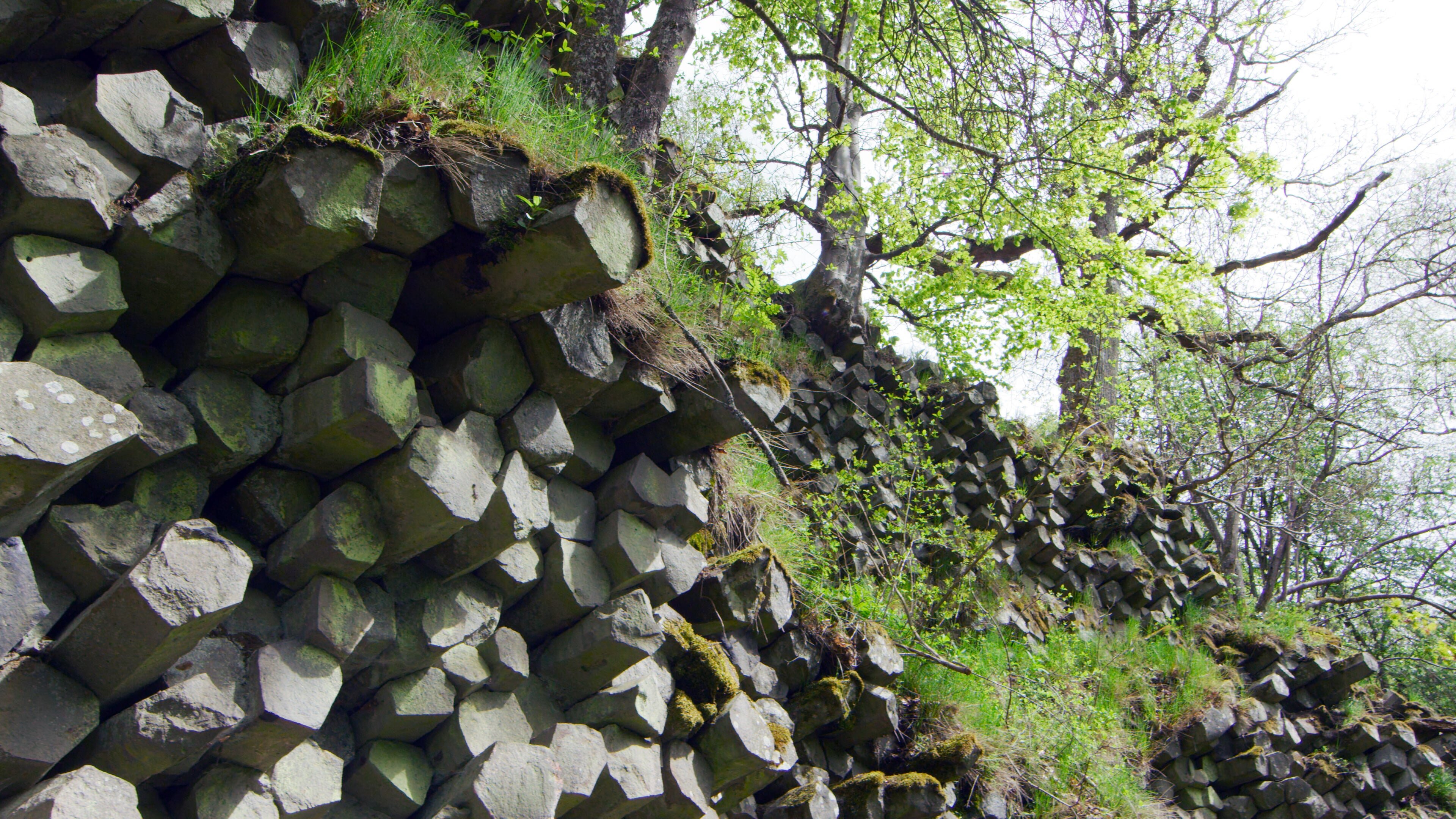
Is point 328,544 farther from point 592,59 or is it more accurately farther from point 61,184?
point 592,59

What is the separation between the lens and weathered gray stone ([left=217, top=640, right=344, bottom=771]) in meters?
2.38

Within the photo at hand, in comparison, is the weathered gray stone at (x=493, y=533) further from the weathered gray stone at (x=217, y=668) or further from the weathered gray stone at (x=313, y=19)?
the weathered gray stone at (x=313, y=19)

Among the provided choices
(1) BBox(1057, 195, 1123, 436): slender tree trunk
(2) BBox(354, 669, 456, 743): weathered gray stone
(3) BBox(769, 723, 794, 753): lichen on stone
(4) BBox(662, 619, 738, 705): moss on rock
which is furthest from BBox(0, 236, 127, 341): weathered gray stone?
(1) BBox(1057, 195, 1123, 436): slender tree trunk

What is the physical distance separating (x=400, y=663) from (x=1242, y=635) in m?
8.70

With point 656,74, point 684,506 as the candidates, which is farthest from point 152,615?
point 656,74

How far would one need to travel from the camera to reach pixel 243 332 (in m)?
Answer: 2.70

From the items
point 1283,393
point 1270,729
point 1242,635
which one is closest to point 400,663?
point 1270,729

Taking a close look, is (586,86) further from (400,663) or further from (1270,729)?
(1270,729)

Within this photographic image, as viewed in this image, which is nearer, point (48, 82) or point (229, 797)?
point (229, 797)

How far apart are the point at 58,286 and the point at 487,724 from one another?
1888 mm

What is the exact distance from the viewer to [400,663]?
2863 millimetres

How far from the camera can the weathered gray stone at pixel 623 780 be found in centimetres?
324

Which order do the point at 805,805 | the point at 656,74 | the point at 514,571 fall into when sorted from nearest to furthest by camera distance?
the point at 514,571 < the point at 805,805 < the point at 656,74

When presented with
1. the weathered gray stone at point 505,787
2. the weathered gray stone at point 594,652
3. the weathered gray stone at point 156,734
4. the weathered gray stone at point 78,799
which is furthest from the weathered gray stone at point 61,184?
the weathered gray stone at point 594,652
